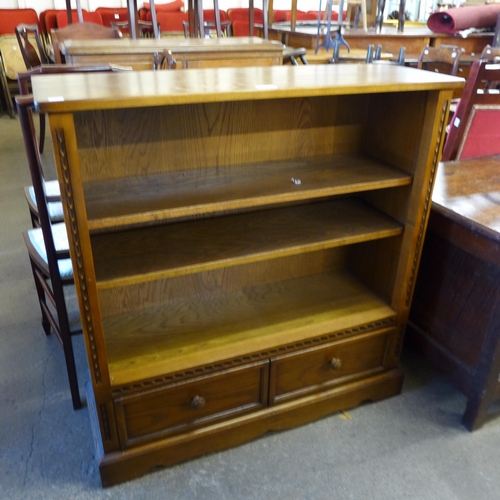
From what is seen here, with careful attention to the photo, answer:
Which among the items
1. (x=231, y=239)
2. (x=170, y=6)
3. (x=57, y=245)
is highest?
(x=170, y=6)

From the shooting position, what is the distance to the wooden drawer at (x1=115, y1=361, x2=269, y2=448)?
4.31 feet

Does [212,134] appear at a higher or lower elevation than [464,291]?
higher

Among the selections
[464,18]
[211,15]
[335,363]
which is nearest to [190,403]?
[335,363]

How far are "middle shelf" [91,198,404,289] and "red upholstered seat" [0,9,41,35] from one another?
17.8ft

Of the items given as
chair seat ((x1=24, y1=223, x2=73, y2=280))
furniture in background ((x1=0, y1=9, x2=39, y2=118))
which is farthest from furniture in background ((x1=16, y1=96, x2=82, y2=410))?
furniture in background ((x1=0, y1=9, x2=39, y2=118))

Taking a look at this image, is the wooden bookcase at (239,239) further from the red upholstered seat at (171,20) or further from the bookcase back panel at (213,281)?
the red upholstered seat at (171,20)

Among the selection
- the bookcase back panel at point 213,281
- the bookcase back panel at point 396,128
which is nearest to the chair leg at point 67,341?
the bookcase back panel at point 213,281

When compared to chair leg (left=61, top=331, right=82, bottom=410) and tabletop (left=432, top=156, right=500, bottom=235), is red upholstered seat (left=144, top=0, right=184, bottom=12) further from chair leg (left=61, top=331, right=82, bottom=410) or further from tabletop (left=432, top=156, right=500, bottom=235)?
chair leg (left=61, top=331, right=82, bottom=410)

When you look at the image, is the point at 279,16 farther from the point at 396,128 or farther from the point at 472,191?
the point at 396,128

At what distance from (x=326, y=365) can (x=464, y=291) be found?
0.51 m

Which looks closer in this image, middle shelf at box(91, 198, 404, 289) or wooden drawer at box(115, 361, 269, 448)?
middle shelf at box(91, 198, 404, 289)

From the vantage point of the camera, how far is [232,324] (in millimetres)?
1481

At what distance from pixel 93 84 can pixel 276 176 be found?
539 mm

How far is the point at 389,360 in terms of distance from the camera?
64.0 inches
